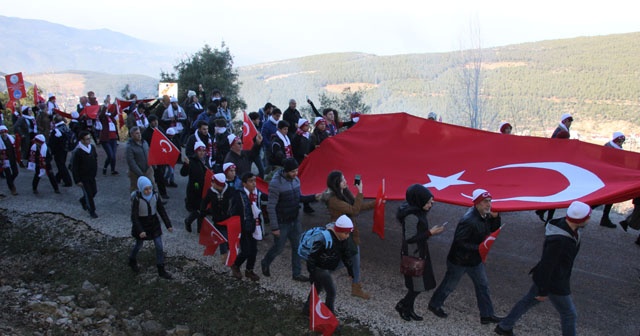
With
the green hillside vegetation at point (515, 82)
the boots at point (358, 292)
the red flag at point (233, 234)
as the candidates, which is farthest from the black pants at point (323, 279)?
the green hillside vegetation at point (515, 82)

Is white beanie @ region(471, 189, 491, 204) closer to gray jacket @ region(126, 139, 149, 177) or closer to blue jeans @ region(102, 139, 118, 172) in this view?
gray jacket @ region(126, 139, 149, 177)

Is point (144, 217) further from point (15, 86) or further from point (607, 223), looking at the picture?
point (15, 86)

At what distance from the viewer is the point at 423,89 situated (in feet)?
255

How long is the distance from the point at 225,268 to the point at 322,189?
2.18 metres

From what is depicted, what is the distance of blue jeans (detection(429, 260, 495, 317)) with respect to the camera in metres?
6.45

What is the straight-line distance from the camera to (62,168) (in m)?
13.1

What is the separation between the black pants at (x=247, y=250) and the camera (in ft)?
25.4

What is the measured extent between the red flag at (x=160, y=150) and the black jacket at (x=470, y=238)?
6.37 meters

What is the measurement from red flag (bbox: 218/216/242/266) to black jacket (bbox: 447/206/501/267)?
3.19 m

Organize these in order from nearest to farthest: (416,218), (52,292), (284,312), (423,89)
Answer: (416,218)
(284,312)
(52,292)
(423,89)

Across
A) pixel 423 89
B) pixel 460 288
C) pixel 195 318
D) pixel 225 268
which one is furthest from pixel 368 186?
pixel 423 89

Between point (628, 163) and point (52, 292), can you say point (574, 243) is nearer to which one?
point (628, 163)

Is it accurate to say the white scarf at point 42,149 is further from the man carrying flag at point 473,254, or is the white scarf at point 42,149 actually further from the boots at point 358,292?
the man carrying flag at point 473,254

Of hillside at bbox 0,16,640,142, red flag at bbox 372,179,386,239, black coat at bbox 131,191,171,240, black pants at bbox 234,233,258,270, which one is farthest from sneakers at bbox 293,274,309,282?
hillside at bbox 0,16,640,142
